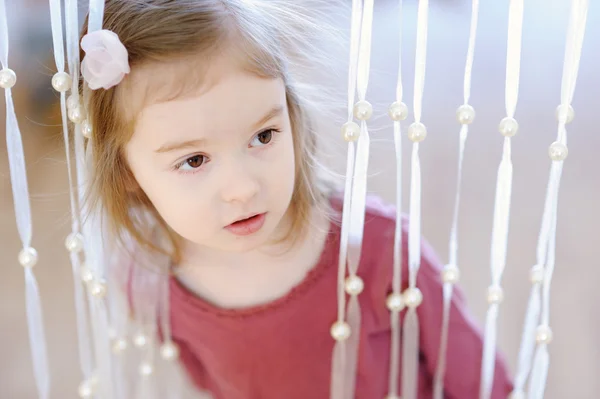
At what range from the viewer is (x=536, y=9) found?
190cm

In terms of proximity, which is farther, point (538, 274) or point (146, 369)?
point (146, 369)

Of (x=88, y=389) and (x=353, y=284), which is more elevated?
(x=353, y=284)

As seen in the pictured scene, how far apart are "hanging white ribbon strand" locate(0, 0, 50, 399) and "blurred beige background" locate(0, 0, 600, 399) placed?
1.07 ft

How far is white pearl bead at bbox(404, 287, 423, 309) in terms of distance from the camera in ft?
→ 2.74

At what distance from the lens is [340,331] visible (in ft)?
2.79

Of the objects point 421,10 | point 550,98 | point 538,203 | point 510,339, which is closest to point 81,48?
point 421,10

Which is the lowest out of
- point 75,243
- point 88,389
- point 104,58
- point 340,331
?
point 88,389

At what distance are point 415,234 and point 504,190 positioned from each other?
0.11 meters

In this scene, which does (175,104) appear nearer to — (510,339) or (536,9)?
(510,339)

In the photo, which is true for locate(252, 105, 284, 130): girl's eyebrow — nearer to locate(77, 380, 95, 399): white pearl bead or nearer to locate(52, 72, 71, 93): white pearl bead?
locate(52, 72, 71, 93): white pearl bead

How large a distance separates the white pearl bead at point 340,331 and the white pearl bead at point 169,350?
0.25m

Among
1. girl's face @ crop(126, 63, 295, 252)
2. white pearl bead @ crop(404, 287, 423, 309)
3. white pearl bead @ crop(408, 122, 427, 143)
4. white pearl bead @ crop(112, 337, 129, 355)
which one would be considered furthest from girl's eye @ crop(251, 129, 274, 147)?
white pearl bead @ crop(112, 337, 129, 355)

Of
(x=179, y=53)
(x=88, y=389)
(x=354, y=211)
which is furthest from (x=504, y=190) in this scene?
(x=88, y=389)

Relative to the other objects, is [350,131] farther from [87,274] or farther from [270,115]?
[87,274]
